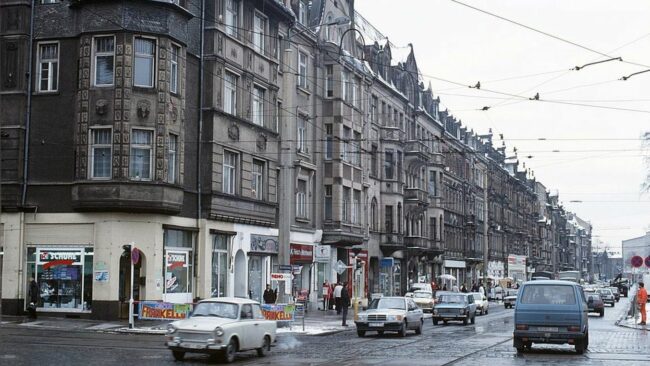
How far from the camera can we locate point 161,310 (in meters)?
30.3

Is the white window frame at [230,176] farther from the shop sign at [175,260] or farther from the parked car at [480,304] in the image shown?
the parked car at [480,304]

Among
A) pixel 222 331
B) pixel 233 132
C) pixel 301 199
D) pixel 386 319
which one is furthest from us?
pixel 301 199

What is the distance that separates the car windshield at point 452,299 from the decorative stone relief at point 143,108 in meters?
17.0

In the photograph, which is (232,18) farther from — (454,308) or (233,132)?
(454,308)

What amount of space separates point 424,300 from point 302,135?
12.2 metres

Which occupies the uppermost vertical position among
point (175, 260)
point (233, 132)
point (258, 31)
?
point (258, 31)

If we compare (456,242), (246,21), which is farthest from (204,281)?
(456,242)

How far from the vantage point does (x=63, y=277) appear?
33.2m

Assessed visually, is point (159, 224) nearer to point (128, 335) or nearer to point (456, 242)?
point (128, 335)

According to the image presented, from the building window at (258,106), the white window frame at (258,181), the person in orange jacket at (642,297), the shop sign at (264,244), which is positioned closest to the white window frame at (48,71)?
the building window at (258,106)

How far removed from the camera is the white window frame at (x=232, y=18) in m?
38.0

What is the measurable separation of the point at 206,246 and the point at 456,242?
5382 cm

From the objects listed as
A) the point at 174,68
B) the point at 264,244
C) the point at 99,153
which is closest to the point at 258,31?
the point at 174,68

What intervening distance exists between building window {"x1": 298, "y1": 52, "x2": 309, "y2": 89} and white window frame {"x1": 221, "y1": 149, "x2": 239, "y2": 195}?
9.60 m
